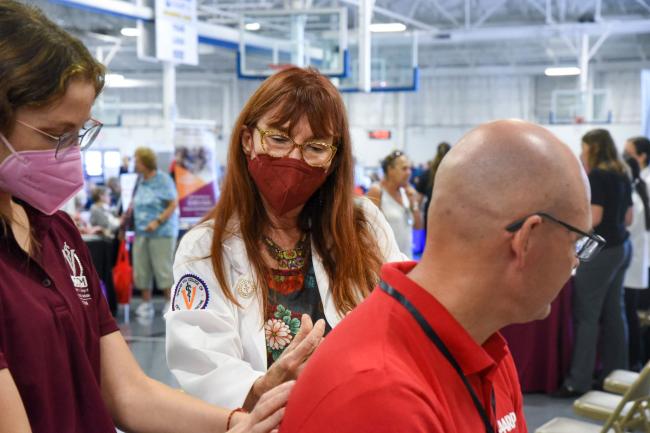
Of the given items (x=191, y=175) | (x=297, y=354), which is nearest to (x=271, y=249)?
(x=297, y=354)

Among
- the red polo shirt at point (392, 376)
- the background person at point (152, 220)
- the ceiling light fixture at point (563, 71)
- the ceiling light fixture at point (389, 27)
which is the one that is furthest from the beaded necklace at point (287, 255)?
the ceiling light fixture at point (563, 71)

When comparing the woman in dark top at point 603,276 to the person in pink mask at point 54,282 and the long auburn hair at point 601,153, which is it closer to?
the long auburn hair at point 601,153

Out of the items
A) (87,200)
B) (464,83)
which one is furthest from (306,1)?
(464,83)

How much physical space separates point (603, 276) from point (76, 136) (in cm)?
450

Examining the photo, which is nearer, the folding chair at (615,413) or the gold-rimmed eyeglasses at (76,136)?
the gold-rimmed eyeglasses at (76,136)

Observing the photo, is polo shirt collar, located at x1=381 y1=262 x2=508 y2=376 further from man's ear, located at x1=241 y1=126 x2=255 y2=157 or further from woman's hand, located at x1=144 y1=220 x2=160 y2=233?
woman's hand, located at x1=144 y1=220 x2=160 y2=233

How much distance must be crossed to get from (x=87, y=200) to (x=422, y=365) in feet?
50.8

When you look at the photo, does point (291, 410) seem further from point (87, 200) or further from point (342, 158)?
point (87, 200)

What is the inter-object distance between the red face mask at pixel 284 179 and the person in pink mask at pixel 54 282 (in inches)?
17.8

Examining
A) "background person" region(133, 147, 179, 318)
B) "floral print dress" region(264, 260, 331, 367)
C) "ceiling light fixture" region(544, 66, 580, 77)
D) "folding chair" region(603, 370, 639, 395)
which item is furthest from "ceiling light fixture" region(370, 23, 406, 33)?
"floral print dress" region(264, 260, 331, 367)

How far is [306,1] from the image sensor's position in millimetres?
13234

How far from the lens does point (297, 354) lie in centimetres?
155

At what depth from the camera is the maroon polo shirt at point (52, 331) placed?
1.39m

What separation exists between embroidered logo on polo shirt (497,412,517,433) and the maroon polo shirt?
0.69m
